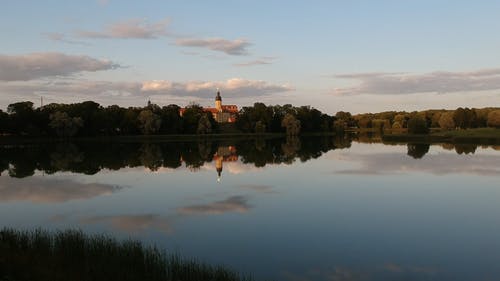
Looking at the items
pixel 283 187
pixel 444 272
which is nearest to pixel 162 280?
pixel 444 272

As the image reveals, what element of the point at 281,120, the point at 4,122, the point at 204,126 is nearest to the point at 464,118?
the point at 281,120

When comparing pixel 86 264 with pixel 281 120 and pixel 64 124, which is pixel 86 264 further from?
pixel 281 120

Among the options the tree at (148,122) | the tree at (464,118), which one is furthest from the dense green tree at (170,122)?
the tree at (464,118)

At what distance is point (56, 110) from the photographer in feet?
282

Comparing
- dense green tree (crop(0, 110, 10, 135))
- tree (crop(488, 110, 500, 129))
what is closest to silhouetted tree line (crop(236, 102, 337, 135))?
tree (crop(488, 110, 500, 129))

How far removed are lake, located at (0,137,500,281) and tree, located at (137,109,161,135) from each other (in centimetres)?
5567

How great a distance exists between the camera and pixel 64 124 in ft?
260

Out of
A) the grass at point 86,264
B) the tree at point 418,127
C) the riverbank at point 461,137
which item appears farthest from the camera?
the tree at point 418,127

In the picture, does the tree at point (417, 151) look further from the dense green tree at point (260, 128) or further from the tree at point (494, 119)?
the tree at point (494, 119)

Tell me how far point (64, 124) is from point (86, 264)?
245 feet

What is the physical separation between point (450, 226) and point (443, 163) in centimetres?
2366

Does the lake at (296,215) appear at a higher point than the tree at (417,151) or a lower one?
lower

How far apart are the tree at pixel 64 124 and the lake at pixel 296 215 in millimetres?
45658

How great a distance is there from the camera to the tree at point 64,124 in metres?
78.5
